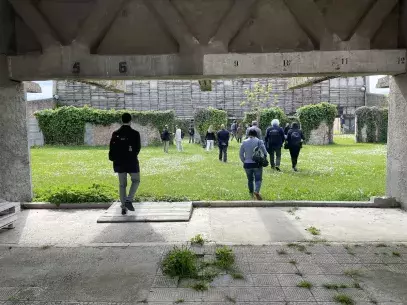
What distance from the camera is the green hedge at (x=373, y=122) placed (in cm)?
2742

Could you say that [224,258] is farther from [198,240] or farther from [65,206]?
[65,206]

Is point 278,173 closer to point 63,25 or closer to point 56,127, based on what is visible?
point 63,25

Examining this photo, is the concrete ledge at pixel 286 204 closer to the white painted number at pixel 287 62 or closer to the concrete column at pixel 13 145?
the white painted number at pixel 287 62

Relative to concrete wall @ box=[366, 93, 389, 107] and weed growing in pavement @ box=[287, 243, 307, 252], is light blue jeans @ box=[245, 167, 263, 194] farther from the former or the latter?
concrete wall @ box=[366, 93, 389, 107]

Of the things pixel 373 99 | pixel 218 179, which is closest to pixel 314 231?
pixel 218 179

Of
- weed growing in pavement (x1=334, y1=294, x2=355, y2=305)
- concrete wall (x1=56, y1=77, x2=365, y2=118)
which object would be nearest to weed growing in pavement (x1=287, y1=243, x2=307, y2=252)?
weed growing in pavement (x1=334, y1=294, x2=355, y2=305)

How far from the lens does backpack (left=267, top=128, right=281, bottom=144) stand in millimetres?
13594

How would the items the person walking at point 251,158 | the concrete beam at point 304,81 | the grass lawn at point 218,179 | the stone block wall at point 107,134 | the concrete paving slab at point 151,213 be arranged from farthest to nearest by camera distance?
1. the stone block wall at point 107,134
2. the grass lawn at point 218,179
3. the person walking at point 251,158
4. the concrete beam at point 304,81
5. the concrete paving slab at point 151,213

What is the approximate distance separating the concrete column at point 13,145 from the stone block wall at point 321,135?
2313 cm

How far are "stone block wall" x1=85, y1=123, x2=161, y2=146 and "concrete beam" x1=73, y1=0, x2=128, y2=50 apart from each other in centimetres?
2160

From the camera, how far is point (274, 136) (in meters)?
13.7

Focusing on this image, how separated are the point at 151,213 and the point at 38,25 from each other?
4034 mm

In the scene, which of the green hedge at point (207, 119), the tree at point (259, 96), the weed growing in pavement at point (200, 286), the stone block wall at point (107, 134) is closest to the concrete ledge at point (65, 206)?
the weed growing in pavement at point (200, 286)

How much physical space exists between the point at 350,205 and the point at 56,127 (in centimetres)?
2557
